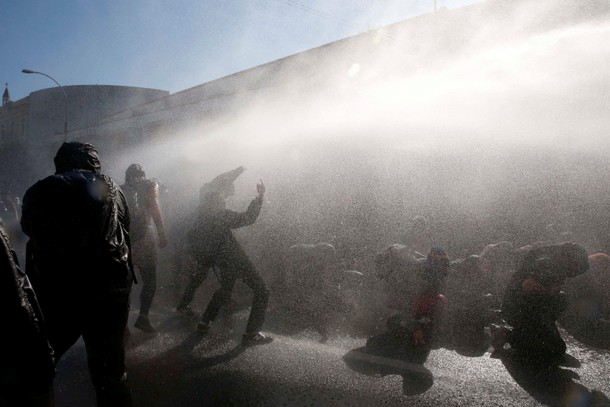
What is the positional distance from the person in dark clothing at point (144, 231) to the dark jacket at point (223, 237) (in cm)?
51

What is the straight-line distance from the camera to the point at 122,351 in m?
2.18

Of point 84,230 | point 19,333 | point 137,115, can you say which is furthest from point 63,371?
point 137,115

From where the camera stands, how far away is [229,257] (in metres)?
3.96

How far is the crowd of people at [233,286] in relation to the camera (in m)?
2.05

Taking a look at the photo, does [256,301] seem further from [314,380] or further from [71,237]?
[71,237]

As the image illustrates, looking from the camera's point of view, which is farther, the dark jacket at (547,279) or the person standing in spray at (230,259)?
the person standing in spray at (230,259)

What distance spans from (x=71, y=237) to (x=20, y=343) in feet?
2.65

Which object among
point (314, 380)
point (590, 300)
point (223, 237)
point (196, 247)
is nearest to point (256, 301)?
point (223, 237)

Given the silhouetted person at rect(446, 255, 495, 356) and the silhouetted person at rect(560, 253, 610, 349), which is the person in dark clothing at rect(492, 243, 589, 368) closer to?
the silhouetted person at rect(446, 255, 495, 356)

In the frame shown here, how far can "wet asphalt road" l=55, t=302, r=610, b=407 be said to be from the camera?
2.65m

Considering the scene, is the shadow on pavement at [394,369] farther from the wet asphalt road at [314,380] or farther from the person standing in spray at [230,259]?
the person standing in spray at [230,259]

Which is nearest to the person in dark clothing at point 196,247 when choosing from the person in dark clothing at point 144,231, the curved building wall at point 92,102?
the person in dark clothing at point 144,231

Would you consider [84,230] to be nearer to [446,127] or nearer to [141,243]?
[141,243]

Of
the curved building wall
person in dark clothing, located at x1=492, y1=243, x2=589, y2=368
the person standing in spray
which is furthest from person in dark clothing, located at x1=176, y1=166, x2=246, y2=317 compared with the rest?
the curved building wall
